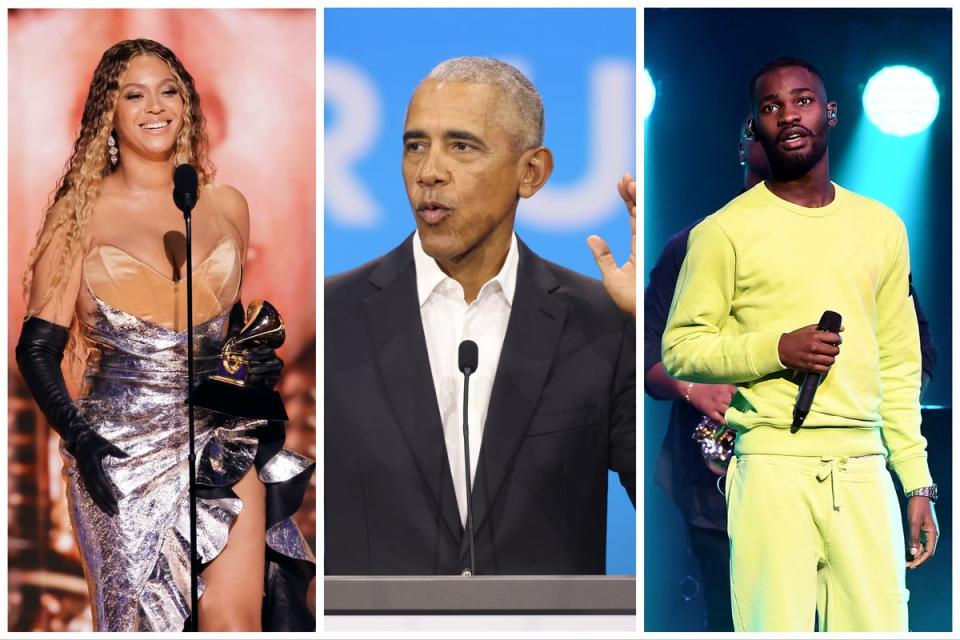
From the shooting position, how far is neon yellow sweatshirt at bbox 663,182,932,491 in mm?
4234

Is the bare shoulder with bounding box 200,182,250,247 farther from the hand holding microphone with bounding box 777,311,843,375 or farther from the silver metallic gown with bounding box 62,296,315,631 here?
the hand holding microphone with bounding box 777,311,843,375

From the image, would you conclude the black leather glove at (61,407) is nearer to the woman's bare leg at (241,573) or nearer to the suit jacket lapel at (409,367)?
the woman's bare leg at (241,573)

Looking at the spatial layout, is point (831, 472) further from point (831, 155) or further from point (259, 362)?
point (259, 362)

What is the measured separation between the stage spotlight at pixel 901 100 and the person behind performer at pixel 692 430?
48 centimetres

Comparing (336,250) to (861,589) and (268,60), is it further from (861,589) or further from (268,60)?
Result: (861,589)

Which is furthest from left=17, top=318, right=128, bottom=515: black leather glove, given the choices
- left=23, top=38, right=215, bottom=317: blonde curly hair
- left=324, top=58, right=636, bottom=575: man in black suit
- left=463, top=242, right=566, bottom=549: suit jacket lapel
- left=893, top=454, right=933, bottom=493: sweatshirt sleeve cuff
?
left=893, top=454, right=933, bottom=493: sweatshirt sleeve cuff

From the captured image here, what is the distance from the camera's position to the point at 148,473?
16.0 ft

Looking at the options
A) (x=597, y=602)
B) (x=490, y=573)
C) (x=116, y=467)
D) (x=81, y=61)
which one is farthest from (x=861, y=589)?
(x=81, y=61)

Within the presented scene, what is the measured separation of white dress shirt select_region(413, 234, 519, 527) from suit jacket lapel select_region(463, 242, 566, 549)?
3 cm

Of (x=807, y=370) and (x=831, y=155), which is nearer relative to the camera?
(x=807, y=370)

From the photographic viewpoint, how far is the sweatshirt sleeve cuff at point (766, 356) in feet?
13.6

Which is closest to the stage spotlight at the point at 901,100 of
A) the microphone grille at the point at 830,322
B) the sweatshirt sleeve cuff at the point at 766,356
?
the microphone grille at the point at 830,322

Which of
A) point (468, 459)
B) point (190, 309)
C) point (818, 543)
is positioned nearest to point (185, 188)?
point (190, 309)

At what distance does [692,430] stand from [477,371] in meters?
0.84
